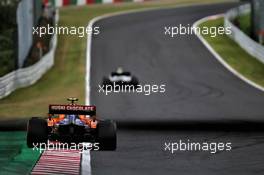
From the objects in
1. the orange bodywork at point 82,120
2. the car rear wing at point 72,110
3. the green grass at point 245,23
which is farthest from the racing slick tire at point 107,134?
the green grass at point 245,23

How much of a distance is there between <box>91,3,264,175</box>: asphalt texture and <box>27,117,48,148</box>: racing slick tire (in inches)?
43.5

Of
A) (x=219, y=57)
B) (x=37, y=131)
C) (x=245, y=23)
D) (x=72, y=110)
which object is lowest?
(x=37, y=131)

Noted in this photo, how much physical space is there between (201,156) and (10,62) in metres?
21.2

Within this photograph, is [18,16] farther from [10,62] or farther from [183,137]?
[183,137]

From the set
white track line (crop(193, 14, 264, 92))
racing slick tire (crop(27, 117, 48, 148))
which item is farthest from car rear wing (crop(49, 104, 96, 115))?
white track line (crop(193, 14, 264, 92))

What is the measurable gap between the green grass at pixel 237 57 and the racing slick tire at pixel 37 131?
1658 centimetres

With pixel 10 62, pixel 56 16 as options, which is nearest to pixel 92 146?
pixel 10 62

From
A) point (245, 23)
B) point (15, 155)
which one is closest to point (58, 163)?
point (15, 155)

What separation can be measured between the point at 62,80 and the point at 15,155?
16.8 m

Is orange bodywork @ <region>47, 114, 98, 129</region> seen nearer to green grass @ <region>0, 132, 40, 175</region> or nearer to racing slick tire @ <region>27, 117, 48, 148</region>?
racing slick tire @ <region>27, 117, 48, 148</region>

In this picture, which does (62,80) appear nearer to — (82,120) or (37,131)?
(82,120)

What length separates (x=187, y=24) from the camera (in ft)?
154

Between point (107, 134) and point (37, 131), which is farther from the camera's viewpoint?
point (107, 134)

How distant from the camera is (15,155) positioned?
1529 centimetres
